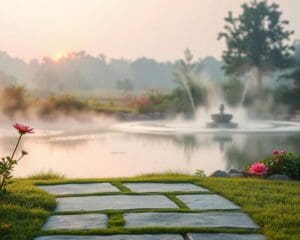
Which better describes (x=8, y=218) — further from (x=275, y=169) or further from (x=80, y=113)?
(x=80, y=113)

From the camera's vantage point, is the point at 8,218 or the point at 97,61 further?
the point at 97,61

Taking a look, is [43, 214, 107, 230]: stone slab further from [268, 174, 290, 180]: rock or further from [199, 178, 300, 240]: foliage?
[268, 174, 290, 180]: rock

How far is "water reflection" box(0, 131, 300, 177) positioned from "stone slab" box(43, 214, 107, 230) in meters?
4.15

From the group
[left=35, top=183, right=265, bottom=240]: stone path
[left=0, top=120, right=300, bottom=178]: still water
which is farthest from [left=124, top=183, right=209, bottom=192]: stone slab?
[left=0, top=120, right=300, bottom=178]: still water

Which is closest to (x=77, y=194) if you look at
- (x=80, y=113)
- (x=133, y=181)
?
(x=133, y=181)

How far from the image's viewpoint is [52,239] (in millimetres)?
3475

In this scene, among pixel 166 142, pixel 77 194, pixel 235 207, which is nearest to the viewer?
pixel 235 207

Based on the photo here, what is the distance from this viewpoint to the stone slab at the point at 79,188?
5.13 metres

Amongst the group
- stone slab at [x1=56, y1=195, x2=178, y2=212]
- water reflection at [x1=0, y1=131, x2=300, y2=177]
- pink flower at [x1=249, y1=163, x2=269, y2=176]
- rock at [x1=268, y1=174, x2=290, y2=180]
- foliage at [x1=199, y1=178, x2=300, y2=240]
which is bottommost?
water reflection at [x1=0, y1=131, x2=300, y2=177]

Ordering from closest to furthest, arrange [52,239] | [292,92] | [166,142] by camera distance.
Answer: [52,239], [166,142], [292,92]

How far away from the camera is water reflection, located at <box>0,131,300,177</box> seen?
902cm

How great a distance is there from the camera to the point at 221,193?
498cm

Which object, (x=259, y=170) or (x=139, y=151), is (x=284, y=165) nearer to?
(x=259, y=170)

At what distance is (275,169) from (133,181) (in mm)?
1841
